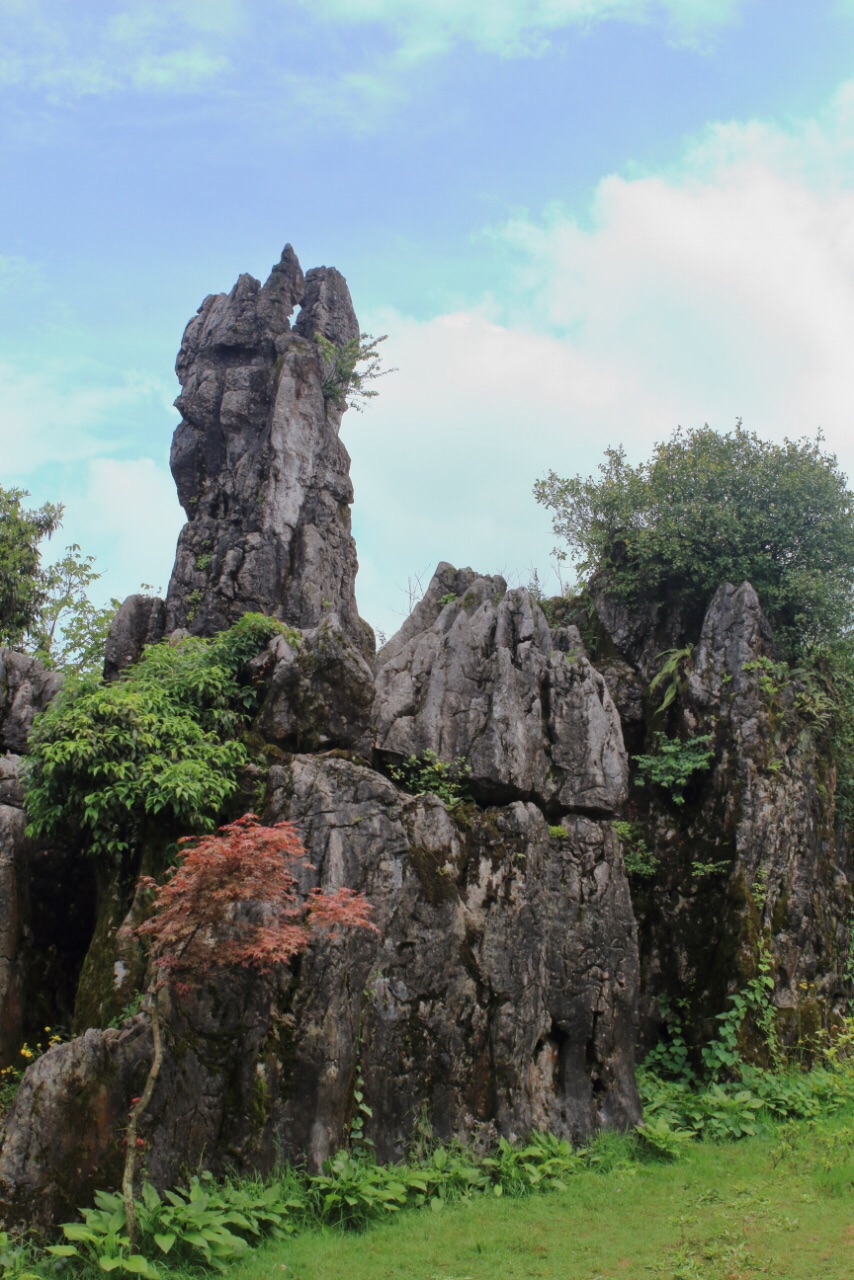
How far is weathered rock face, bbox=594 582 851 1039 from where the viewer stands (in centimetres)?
1670

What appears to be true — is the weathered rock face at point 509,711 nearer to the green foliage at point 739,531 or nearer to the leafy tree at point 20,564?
the green foliage at point 739,531

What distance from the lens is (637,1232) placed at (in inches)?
421

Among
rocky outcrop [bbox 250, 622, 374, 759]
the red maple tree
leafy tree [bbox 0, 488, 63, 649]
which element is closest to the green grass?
the red maple tree

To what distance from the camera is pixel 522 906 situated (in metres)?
14.6

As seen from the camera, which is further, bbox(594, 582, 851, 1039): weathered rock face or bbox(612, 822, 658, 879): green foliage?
bbox(612, 822, 658, 879): green foliage

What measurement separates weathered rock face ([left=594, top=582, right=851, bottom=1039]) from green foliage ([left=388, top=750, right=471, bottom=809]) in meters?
4.80

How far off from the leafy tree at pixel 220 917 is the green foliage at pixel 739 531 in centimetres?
1269

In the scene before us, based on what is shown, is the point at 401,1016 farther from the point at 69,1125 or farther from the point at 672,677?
the point at 672,677

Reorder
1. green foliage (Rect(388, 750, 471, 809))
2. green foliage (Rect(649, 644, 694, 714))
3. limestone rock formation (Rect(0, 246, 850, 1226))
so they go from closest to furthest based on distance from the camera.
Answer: limestone rock formation (Rect(0, 246, 850, 1226)) < green foliage (Rect(388, 750, 471, 809)) < green foliage (Rect(649, 644, 694, 714))

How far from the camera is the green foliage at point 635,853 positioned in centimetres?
1797

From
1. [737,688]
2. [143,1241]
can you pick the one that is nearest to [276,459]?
[737,688]

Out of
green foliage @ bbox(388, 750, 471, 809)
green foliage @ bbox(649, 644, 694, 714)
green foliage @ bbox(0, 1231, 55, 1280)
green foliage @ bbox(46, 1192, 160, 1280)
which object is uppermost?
green foliage @ bbox(649, 644, 694, 714)

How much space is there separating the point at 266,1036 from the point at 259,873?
2608mm

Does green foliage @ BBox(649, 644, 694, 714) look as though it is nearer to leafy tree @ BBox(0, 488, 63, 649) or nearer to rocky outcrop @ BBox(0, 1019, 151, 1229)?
rocky outcrop @ BBox(0, 1019, 151, 1229)
